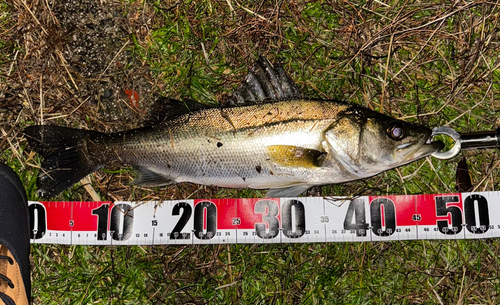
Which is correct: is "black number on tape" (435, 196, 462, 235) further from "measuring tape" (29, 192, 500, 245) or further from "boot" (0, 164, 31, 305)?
"boot" (0, 164, 31, 305)

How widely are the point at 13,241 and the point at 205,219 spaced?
1896 millimetres

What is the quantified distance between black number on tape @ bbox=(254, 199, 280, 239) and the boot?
2360 mm

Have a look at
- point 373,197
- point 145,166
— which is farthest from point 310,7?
point 145,166

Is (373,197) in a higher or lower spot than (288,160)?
lower

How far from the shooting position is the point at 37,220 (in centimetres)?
408

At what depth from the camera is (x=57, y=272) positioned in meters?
4.18

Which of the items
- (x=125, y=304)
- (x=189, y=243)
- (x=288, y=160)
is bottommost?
(x=125, y=304)

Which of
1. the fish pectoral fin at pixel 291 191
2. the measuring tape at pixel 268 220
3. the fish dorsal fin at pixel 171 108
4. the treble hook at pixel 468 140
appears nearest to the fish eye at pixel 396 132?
the treble hook at pixel 468 140

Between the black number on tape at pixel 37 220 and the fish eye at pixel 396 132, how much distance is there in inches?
139

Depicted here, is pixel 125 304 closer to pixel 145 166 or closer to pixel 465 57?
pixel 145 166

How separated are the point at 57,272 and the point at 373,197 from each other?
342cm

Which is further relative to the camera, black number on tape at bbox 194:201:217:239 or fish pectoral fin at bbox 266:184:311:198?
black number on tape at bbox 194:201:217:239

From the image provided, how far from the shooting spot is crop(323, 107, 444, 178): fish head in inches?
138

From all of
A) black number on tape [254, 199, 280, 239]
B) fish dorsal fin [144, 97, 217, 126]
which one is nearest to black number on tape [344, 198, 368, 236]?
black number on tape [254, 199, 280, 239]
